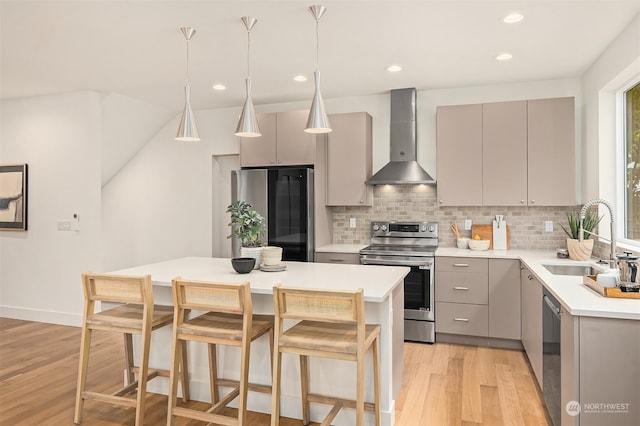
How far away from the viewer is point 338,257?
4.55 meters

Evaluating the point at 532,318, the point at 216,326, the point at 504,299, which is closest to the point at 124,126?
the point at 216,326

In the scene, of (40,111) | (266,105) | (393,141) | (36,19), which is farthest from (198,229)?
(36,19)

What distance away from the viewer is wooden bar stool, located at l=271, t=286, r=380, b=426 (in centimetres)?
213

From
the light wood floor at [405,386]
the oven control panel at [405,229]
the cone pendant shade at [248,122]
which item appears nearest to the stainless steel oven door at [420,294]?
the light wood floor at [405,386]

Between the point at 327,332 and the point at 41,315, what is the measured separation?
4428 millimetres

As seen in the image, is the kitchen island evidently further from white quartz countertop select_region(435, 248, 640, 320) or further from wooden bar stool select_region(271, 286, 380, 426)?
white quartz countertop select_region(435, 248, 640, 320)

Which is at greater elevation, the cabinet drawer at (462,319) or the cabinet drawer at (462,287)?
the cabinet drawer at (462,287)

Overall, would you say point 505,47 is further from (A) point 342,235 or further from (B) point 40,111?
(B) point 40,111

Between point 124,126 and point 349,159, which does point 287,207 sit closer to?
point 349,159

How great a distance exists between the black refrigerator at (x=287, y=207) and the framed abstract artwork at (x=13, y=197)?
2.77 meters

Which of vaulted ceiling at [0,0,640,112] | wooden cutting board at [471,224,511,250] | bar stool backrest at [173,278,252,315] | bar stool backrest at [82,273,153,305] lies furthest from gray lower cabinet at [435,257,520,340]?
bar stool backrest at [82,273,153,305]

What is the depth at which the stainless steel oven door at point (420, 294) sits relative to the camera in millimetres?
4215

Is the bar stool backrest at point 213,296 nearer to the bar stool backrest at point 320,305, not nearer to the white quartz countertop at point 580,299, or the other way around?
the bar stool backrest at point 320,305

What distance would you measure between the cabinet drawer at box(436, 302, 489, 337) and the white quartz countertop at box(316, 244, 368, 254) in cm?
101
